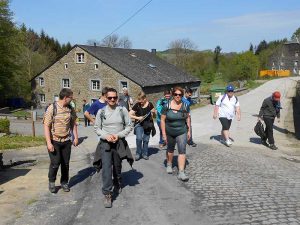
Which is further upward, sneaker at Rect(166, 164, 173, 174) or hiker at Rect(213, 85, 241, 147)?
hiker at Rect(213, 85, 241, 147)

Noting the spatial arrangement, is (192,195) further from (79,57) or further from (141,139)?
(79,57)

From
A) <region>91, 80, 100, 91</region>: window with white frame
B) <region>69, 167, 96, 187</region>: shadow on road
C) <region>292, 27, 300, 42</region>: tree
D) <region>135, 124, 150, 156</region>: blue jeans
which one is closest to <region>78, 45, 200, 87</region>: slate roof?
<region>91, 80, 100, 91</region>: window with white frame

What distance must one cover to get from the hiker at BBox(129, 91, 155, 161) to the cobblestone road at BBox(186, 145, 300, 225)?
124 cm

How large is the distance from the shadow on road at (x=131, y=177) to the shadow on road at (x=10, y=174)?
7.38 feet

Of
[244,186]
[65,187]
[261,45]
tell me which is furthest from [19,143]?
[261,45]

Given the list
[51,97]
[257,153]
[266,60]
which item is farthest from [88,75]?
[266,60]

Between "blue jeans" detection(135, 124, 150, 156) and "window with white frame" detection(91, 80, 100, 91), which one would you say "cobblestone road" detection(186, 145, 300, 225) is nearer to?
"blue jeans" detection(135, 124, 150, 156)

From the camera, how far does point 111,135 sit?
634cm

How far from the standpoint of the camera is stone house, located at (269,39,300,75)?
100250mm

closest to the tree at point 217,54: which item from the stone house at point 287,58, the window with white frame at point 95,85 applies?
the stone house at point 287,58

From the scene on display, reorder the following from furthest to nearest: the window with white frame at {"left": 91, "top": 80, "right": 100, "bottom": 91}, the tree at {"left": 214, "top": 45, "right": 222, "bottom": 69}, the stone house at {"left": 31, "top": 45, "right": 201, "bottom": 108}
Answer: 1. the tree at {"left": 214, "top": 45, "right": 222, "bottom": 69}
2. the window with white frame at {"left": 91, "top": 80, "right": 100, "bottom": 91}
3. the stone house at {"left": 31, "top": 45, "right": 201, "bottom": 108}

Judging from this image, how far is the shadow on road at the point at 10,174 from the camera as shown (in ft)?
26.7

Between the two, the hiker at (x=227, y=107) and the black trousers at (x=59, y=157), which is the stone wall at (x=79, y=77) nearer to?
the hiker at (x=227, y=107)

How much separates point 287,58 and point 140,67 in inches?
2662
